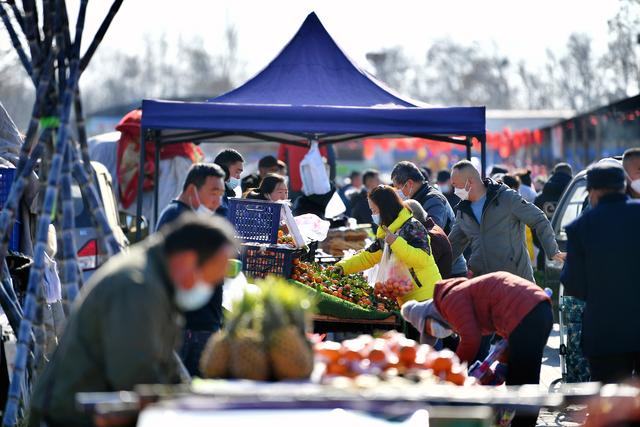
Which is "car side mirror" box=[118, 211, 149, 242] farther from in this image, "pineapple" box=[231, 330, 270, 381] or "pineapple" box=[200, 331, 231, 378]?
"pineapple" box=[231, 330, 270, 381]

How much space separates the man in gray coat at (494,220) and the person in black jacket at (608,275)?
3034 millimetres

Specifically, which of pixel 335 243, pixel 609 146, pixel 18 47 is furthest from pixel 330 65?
pixel 609 146

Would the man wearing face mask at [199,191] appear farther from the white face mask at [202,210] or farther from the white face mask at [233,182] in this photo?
the white face mask at [233,182]

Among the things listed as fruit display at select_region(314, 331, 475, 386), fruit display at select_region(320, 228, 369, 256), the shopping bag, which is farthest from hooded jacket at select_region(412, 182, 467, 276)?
fruit display at select_region(314, 331, 475, 386)

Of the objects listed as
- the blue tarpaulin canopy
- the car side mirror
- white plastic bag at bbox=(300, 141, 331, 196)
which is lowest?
the car side mirror

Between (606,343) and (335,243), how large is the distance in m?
6.23

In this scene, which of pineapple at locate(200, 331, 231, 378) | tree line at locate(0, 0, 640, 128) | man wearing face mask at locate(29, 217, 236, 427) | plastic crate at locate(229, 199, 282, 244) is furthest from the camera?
tree line at locate(0, 0, 640, 128)

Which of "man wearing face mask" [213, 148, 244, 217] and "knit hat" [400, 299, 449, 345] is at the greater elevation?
"man wearing face mask" [213, 148, 244, 217]

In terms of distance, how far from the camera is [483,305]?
289 inches

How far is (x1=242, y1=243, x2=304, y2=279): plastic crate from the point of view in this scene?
968cm

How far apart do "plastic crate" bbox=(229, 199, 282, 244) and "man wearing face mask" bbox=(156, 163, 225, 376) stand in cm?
→ 273

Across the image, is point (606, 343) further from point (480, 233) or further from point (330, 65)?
point (330, 65)

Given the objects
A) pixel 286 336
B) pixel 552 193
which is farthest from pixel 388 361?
pixel 552 193

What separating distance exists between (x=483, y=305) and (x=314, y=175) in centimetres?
605
